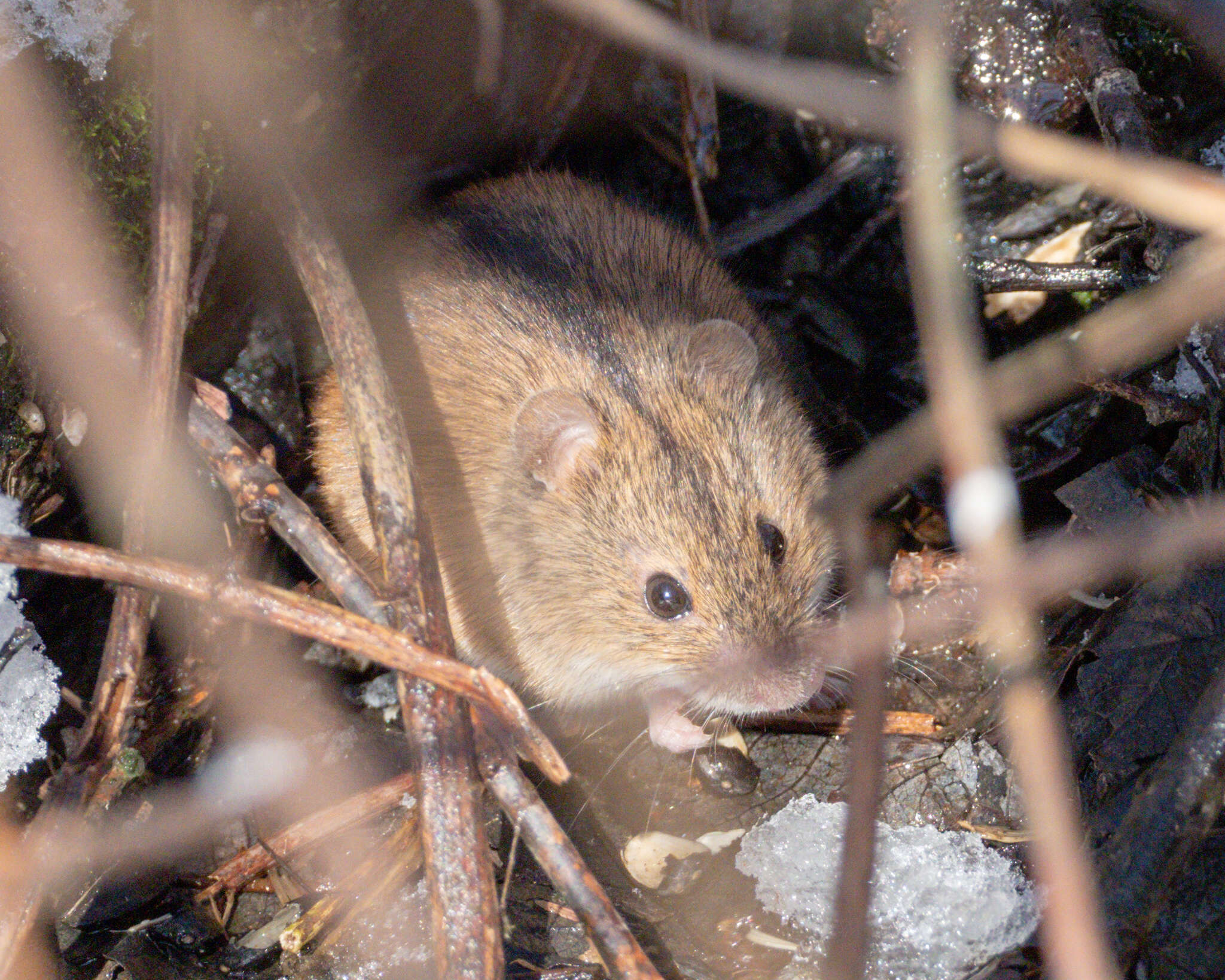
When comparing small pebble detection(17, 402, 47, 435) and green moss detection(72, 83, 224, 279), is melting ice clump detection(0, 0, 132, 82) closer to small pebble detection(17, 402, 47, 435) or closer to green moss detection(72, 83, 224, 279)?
green moss detection(72, 83, 224, 279)

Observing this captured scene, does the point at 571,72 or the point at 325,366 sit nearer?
the point at 325,366

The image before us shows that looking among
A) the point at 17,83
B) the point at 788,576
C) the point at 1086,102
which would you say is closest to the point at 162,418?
the point at 17,83

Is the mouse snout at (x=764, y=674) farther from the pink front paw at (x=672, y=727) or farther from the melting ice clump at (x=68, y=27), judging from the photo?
the melting ice clump at (x=68, y=27)

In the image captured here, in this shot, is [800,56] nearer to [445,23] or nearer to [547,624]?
[445,23]

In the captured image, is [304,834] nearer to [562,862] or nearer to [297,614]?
[297,614]

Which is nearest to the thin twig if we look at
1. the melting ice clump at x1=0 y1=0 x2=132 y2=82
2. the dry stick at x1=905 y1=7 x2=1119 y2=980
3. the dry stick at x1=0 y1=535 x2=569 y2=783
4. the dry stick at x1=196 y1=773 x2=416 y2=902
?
the dry stick at x1=905 y1=7 x2=1119 y2=980
